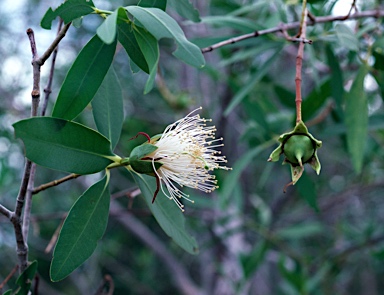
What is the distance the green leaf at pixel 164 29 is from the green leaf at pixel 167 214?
0.20m

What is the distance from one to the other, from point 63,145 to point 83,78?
0.10 m

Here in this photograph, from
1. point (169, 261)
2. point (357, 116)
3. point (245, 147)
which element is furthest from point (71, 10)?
point (245, 147)

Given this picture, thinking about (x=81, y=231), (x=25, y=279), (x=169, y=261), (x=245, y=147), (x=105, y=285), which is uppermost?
(x=81, y=231)

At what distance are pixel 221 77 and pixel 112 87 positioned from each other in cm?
95

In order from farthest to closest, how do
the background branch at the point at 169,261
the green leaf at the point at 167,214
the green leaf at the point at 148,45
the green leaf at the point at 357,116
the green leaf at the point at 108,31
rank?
the background branch at the point at 169,261 → the green leaf at the point at 357,116 → the green leaf at the point at 167,214 → the green leaf at the point at 148,45 → the green leaf at the point at 108,31

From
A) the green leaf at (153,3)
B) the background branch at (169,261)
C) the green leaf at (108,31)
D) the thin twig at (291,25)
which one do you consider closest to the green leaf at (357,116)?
the thin twig at (291,25)

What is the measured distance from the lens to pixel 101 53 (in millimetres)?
674

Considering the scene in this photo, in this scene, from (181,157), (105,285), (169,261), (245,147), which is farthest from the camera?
(245,147)

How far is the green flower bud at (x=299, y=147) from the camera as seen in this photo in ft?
2.07

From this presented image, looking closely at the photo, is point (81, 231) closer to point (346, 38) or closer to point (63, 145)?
point (63, 145)

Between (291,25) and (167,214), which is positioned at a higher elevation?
(291,25)

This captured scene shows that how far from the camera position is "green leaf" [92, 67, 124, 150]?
2.55ft

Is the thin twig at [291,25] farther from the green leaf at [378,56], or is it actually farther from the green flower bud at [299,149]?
the green flower bud at [299,149]

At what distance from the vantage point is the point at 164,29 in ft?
1.91
